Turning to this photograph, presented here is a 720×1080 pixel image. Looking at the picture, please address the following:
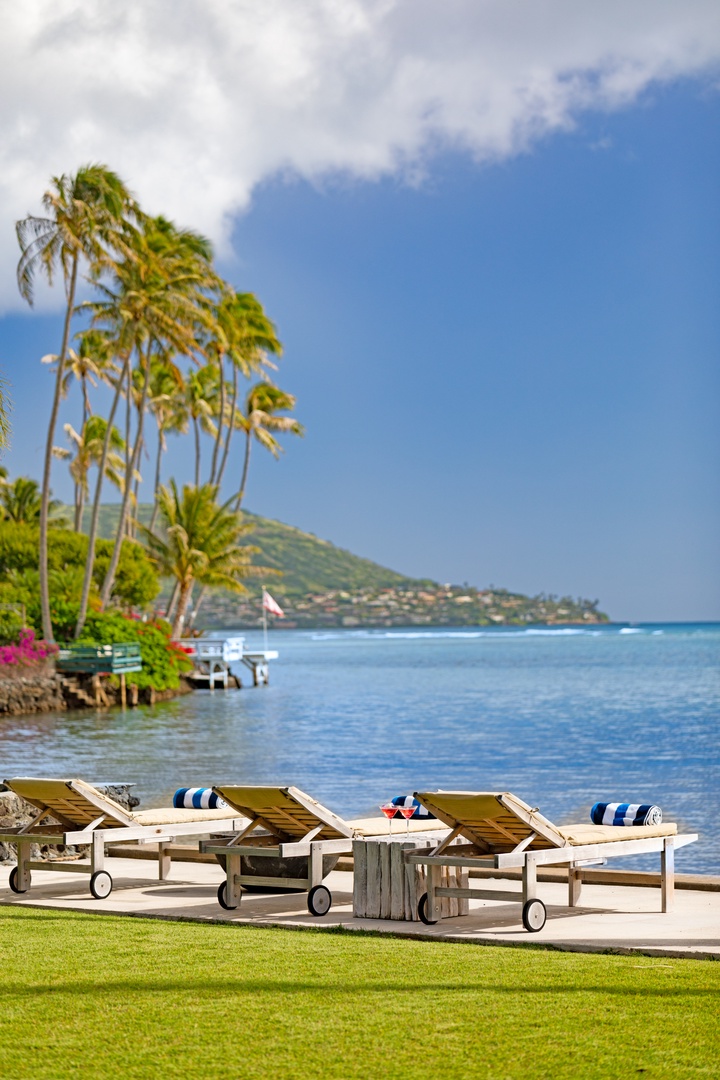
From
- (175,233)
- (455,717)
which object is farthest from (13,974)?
(175,233)

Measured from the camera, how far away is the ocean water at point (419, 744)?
2141cm

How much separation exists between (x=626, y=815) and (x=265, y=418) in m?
53.3

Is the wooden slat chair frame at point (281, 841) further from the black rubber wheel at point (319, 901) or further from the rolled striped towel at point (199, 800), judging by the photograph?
the rolled striped towel at point (199, 800)

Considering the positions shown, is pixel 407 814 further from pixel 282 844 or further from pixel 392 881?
pixel 282 844

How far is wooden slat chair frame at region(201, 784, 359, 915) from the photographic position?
8.32 metres

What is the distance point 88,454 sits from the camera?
2276 inches

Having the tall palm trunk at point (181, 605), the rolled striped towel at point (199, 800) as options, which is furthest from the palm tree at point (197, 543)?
the rolled striped towel at point (199, 800)

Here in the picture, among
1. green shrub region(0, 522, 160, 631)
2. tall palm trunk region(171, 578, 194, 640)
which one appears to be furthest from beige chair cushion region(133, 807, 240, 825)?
tall palm trunk region(171, 578, 194, 640)

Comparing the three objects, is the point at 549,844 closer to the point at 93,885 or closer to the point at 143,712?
the point at 93,885

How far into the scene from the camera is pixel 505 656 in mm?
101500

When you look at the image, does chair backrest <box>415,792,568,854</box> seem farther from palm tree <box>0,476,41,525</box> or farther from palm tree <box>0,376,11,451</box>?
palm tree <box>0,476,41,525</box>

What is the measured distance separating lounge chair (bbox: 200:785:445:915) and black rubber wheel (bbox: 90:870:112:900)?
87cm

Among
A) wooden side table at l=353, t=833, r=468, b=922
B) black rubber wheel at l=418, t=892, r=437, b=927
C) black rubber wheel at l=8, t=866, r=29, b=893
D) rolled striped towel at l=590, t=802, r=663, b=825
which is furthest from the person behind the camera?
black rubber wheel at l=8, t=866, r=29, b=893

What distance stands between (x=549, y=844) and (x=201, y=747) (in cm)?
2227
